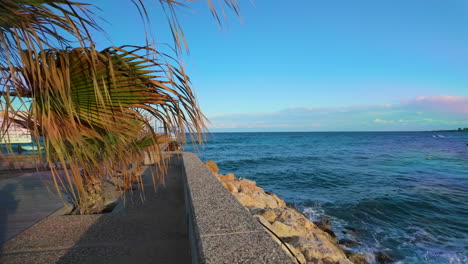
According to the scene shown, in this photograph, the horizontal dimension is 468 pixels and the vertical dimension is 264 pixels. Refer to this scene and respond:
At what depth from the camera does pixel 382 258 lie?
17.9ft

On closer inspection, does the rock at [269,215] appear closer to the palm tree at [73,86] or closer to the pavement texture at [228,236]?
the pavement texture at [228,236]

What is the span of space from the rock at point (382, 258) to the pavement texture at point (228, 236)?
4.54 meters

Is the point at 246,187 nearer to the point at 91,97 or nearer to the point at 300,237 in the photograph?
the point at 300,237

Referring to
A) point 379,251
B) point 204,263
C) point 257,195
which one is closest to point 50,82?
point 204,263

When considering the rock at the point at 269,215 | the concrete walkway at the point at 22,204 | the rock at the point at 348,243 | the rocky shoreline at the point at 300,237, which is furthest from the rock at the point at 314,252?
the concrete walkway at the point at 22,204

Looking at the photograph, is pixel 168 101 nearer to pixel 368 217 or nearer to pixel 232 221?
pixel 232 221

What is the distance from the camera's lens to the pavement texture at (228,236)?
1501 mm

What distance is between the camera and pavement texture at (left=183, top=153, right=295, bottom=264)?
1501 millimetres

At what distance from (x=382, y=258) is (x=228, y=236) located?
5.26 m

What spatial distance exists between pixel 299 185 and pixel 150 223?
421 inches

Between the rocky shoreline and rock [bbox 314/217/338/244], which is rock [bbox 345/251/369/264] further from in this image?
rock [bbox 314/217/338/244]

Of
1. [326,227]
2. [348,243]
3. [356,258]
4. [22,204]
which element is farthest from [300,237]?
[22,204]

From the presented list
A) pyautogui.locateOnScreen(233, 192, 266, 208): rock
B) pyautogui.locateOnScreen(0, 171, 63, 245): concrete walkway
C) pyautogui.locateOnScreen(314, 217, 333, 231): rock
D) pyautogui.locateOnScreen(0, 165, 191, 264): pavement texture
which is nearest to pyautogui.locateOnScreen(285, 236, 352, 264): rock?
pyautogui.locateOnScreen(233, 192, 266, 208): rock

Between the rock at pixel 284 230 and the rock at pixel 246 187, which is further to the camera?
the rock at pixel 246 187
